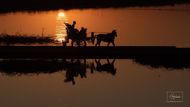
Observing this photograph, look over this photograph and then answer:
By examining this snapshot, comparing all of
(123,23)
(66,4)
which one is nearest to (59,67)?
(123,23)

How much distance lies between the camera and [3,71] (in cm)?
1400

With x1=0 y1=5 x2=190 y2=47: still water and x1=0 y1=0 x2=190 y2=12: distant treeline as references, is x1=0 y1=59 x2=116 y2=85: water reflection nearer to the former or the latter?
x1=0 y1=5 x2=190 y2=47: still water

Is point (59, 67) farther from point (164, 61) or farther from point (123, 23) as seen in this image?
point (123, 23)

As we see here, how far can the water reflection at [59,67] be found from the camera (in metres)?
13.7

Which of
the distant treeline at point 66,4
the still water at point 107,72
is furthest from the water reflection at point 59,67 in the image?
the distant treeline at point 66,4

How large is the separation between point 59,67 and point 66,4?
10179 mm

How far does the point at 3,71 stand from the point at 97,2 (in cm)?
1097

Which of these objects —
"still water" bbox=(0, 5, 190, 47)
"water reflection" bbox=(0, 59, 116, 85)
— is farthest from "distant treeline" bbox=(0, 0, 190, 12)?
"water reflection" bbox=(0, 59, 116, 85)

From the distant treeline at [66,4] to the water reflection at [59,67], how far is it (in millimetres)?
8787

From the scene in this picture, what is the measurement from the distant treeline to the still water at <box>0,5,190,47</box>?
2.28 feet

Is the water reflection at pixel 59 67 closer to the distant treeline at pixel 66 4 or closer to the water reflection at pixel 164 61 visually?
the water reflection at pixel 164 61

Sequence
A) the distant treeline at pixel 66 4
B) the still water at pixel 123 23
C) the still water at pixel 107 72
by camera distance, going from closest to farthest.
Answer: the still water at pixel 107 72 < the still water at pixel 123 23 < the distant treeline at pixel 66 4

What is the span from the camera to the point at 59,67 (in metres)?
14.3

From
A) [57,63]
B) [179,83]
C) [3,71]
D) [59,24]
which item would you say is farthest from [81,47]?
[59,24]
